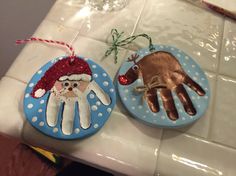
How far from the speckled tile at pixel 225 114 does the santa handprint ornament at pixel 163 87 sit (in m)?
0.03

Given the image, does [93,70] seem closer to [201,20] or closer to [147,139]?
[147,139]

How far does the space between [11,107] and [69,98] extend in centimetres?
8

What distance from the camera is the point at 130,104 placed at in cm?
41

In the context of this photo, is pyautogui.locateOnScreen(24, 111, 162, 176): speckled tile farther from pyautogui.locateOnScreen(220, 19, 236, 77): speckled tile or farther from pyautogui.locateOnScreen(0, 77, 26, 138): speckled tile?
pyautogui.locateOnScreen(220, 19, 236, 77): speckled tile

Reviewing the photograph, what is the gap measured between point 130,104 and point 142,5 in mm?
233

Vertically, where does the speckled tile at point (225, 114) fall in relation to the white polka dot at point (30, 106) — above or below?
below

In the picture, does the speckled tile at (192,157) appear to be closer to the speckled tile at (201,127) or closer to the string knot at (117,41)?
the speckled tile at (201,127)

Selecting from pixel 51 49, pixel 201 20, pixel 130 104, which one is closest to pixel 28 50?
pixel 51 49

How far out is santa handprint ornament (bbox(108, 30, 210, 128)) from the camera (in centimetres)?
40

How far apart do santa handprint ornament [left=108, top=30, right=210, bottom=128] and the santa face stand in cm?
5

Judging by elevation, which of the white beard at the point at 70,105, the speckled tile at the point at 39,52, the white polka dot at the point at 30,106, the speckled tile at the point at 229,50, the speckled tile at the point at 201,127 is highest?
the speckled tile at the point at 39,52

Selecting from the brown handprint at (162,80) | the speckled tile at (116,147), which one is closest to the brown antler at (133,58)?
the brown handprint at (162,80)

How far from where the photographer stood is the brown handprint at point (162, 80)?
407 mm

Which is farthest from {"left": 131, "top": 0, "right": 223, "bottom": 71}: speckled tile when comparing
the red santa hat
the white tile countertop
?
the red santa hat
